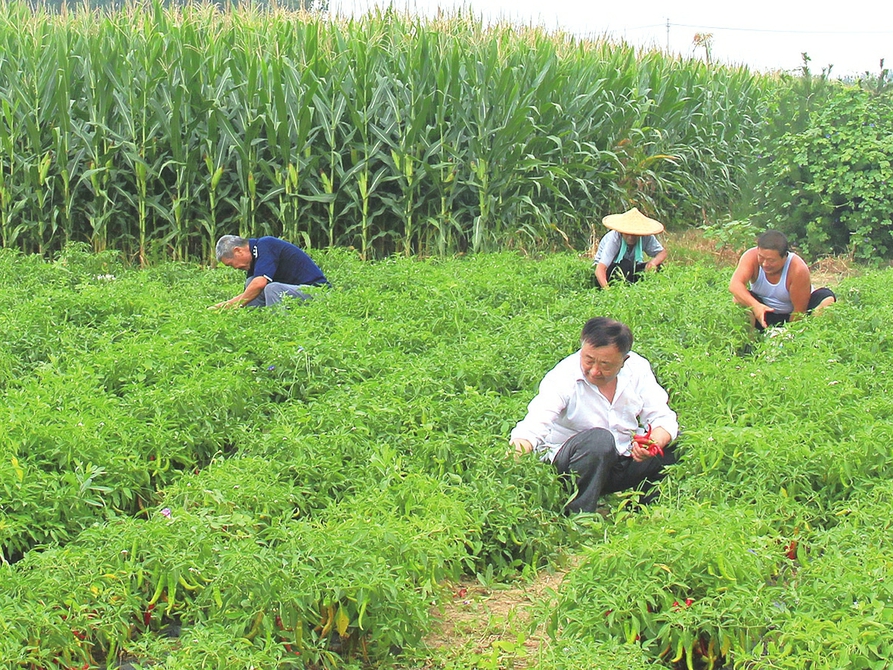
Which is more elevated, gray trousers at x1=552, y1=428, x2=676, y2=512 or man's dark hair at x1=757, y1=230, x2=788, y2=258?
man's dark hair at x1=757, y1=230, x2=788, y2=258

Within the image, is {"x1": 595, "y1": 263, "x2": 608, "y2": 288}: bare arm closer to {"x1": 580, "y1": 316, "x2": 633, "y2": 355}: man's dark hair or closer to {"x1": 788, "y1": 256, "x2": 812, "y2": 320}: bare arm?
{"x1": 788, "y1": 256, "x2": 812, "y2": 320}: bare arm

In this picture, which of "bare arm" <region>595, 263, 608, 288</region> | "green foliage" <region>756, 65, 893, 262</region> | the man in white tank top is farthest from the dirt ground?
"green foliage" <region>756, 65, 893, 262</region>

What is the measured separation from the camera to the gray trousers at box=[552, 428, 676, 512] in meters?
5.07

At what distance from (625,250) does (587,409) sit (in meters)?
5.02

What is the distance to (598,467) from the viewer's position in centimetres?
507

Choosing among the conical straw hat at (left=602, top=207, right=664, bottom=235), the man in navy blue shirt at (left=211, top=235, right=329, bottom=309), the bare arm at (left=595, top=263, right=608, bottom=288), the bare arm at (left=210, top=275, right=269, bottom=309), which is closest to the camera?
the bare arm at (left=210, top=275, right=269, bottom=309)

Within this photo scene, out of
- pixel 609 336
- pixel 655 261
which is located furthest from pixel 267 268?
pixel 609 336

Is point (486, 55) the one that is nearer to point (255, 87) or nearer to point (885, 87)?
point (255, 87)

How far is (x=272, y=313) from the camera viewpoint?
7.75 metres

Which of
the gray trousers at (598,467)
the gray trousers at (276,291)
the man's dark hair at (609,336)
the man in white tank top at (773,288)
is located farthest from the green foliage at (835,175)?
the man's dark hair at (609,336)

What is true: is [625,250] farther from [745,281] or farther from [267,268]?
[267,268]

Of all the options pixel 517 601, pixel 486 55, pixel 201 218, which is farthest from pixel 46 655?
pixel 486 55

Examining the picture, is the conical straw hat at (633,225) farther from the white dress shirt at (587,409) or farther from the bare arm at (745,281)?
the white dress shirt at (587,409)

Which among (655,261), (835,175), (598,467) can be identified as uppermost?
(835,175)
